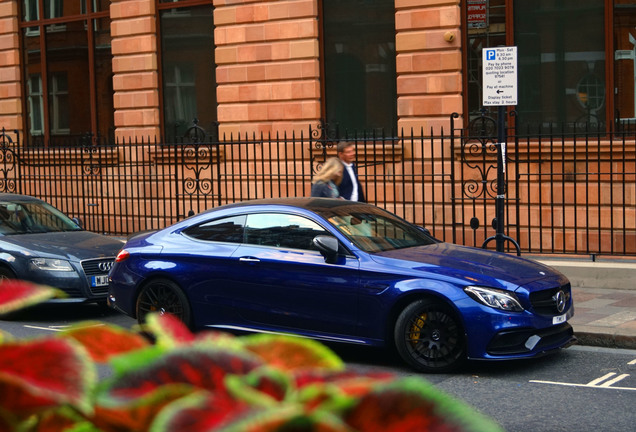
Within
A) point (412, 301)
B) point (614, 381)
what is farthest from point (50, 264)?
point (614, 381)

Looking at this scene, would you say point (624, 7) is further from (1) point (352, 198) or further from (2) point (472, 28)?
(1) point (352, 198)

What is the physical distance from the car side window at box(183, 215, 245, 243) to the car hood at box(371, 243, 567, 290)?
1460 mm

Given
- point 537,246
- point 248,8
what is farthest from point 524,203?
point 248,8

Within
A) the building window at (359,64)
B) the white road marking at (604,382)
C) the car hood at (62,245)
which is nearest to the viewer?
the white road marking at (604,382)

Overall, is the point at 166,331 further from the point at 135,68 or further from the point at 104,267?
the point at 135,68

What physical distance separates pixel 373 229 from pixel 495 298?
61.1 inches

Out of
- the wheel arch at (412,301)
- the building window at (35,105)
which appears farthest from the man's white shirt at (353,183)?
the building window at (35,105)

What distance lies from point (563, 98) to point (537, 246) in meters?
2.47

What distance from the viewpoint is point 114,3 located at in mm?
20125

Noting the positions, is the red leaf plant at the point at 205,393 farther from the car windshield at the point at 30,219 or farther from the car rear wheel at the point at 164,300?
the car windshield at the point at 30,219

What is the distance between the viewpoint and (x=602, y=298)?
11.5 m

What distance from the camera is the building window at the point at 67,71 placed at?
68.6 ft

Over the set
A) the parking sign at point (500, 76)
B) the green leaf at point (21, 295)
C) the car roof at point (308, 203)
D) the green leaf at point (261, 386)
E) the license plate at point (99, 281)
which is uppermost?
the parking sign at point (500, 76)

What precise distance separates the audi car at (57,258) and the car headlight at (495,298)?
495 centimetres
